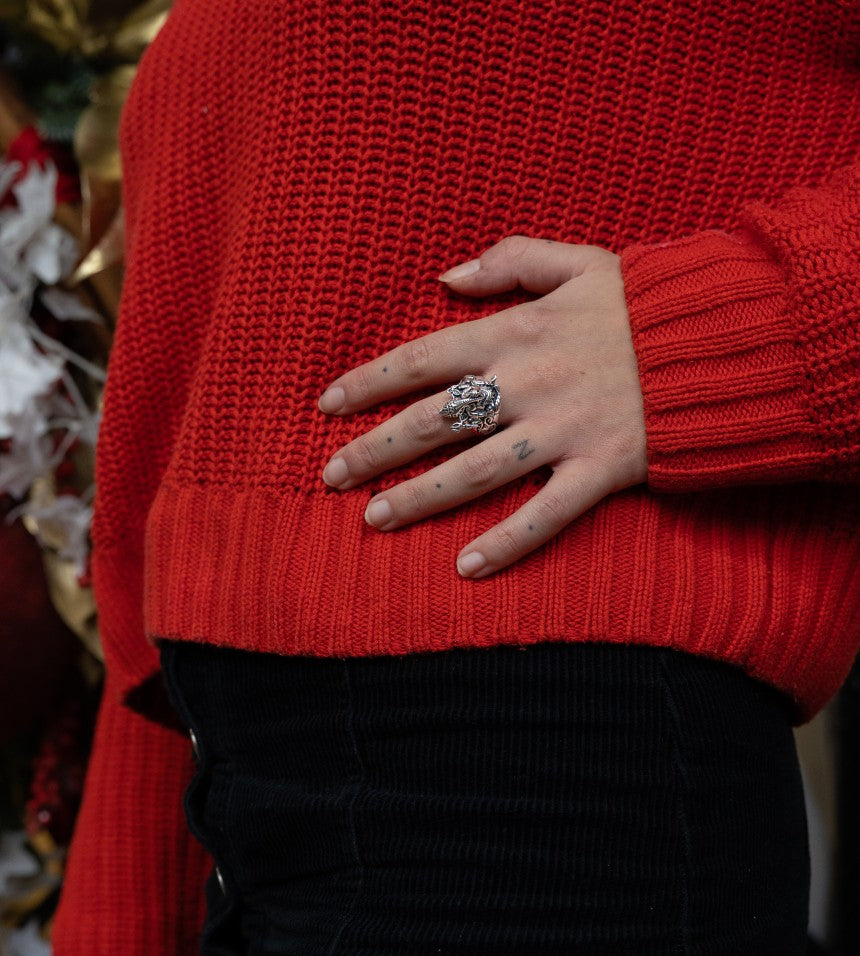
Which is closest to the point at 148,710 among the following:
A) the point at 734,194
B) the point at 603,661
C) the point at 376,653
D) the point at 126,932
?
the point at 126,932

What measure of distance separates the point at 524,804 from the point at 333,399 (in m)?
0.28

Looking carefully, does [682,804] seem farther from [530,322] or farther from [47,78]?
[47,78]

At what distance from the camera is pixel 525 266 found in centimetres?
58

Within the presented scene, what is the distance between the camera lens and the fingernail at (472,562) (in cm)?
56

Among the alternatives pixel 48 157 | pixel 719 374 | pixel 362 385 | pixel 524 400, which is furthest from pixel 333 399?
pixel 48 157

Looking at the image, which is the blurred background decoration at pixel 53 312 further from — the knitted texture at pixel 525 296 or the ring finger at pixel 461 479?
the ring finger at pixel 461 479

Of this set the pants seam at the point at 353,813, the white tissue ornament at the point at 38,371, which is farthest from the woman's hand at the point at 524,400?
the white tissue ornament at the point at 38,371

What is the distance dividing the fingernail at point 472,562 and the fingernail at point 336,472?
10 centimetres

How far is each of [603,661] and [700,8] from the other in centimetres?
43

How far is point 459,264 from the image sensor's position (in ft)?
1.97

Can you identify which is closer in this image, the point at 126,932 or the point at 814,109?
the point at 814,109

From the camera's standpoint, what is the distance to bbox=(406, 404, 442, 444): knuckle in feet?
1.87

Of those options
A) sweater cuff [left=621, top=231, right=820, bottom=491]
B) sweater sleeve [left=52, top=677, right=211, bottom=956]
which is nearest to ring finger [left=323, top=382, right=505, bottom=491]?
sweater cuff [left=621, top=231, right=820, bottom=491]

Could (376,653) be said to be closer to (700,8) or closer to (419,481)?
(419,481)
